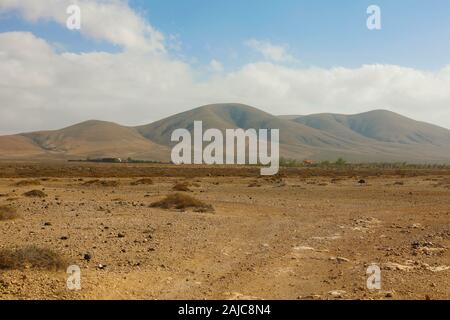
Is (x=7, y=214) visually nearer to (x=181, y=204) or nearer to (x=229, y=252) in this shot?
(x=181, y=204)

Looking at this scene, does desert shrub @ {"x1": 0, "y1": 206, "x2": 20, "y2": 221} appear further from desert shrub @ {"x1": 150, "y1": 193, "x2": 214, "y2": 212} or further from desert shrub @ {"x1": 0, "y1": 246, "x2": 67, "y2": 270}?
desert shrub @ {"x1": 0, "y1": 246, "x2": 67, "y2": 270}

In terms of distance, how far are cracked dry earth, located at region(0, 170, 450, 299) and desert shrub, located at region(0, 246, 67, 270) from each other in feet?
0.41

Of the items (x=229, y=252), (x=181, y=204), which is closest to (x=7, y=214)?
(x=181, y=204)

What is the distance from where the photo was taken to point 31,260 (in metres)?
8.92

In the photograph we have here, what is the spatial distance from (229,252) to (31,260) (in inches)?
183

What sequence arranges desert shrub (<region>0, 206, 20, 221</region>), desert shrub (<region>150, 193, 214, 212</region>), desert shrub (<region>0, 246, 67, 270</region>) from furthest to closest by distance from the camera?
desert shrub (<region>150, 193, 214, 212</region>)
desert shrub (<region>0, 206, 20, 221</region>)
desert shrub (<region>0, 246, 67, 270</region>)

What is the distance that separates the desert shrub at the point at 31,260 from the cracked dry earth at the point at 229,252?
125mm

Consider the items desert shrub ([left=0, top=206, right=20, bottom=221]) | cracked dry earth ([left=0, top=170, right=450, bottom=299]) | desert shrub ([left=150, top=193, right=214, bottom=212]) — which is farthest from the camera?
desert shrub ([left=150, top=193, right=214, bottom=212])

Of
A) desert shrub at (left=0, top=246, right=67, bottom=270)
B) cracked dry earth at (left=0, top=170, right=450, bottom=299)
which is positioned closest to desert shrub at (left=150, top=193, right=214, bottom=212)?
cracked dry earth at (left=0, top=170, right=450, bottom=299)

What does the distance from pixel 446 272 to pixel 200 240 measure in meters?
6.19

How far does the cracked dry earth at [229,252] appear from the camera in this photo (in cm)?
823

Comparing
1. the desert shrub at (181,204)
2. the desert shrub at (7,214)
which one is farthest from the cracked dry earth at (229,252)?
the desert shrub at (181,204)

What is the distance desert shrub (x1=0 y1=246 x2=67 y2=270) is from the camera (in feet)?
28.7

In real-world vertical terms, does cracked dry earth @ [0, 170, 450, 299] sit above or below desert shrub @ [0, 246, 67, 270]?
below
